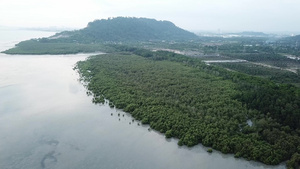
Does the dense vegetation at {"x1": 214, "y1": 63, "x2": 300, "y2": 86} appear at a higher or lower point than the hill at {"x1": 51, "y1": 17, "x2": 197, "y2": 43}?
lower

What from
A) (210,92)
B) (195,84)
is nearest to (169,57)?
(195,84)

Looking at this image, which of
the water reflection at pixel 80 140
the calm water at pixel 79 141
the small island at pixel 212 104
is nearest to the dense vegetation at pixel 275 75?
the small island at pixel 212 104

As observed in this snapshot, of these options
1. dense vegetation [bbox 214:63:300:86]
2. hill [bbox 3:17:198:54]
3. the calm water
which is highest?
hill [bbox 3:17:198:54]

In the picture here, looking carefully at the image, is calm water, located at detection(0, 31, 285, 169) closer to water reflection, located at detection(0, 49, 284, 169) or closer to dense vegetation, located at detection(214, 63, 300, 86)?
water reflection, located at detection(0, 49, 284, 169)

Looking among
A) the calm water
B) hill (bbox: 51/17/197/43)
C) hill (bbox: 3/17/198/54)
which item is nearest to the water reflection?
the calm water

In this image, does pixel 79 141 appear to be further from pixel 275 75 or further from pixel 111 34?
pixel 111 34

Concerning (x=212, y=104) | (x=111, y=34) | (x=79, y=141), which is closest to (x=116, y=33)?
(x=111, y=34)
